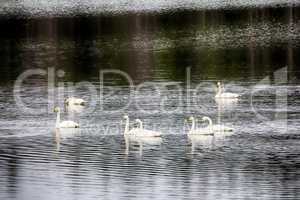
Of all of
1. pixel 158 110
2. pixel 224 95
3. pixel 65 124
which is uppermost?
pixel 224 95

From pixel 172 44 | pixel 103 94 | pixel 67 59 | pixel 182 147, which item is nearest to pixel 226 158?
pixel 182 147

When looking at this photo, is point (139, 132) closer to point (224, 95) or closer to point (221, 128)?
point (221, 128)

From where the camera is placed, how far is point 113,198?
3275 cm

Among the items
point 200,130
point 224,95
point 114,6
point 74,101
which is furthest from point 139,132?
point 114,6

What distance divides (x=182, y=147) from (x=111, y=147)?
274 cm

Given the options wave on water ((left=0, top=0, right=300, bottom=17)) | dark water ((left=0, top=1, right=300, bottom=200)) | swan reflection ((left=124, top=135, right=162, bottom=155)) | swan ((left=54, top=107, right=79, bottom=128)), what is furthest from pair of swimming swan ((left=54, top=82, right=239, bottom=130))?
wave on water ((left=0, top=0, right=300, bottom=17))

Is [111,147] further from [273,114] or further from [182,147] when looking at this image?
[273,114]

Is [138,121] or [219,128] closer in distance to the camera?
[219,128]

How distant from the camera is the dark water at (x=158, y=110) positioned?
3459 cm

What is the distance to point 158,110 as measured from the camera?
155ft

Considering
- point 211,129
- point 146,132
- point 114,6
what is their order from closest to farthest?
point 146,132 < point 211,129 < point 114,6

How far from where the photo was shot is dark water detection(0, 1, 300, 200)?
113 feet

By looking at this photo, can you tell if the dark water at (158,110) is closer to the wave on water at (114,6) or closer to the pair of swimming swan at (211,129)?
the pair of swimming swan at (211,129)

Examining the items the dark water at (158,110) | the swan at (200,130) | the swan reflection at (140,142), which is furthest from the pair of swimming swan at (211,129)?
the swan reflection at (140,142)
